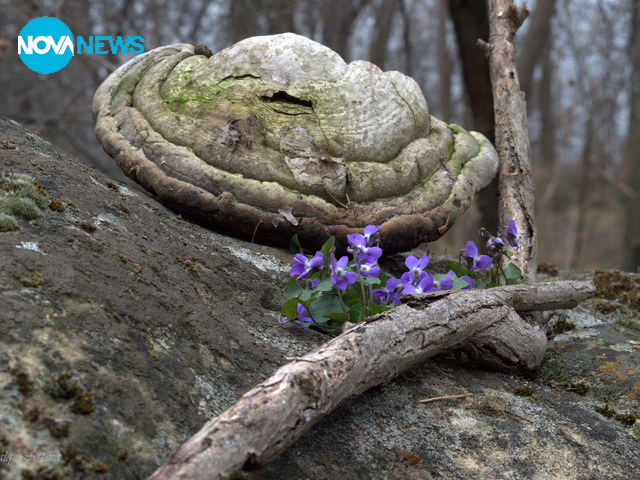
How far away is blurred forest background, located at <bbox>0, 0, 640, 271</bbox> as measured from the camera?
654 cm

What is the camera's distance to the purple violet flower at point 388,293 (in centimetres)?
229

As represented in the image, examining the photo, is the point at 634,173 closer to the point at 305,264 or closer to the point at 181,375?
the point at 305,264

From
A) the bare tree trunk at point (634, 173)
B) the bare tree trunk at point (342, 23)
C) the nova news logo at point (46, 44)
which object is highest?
the bare tree trunk at point (342, 23)

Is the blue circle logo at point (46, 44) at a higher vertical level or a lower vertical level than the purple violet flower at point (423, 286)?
higher

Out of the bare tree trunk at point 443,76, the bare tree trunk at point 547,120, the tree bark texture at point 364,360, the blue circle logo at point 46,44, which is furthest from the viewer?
the bare tree trunk at point 547,120

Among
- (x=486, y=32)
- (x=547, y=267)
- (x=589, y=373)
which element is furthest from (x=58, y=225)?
(x=486, y=32)

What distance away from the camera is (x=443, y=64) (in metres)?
10.1

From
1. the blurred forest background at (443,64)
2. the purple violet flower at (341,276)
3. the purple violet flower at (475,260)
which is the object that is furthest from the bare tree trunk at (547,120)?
the purple violet flower at (341,276)

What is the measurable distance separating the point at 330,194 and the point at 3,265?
5.55ft

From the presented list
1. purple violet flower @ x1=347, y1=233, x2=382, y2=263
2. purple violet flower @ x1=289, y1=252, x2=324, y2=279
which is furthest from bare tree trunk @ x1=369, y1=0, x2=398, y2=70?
purple violet flower @ x1=289, y1=252, x2=324, y2=279

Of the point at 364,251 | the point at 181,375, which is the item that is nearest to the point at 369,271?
the point at 364,251

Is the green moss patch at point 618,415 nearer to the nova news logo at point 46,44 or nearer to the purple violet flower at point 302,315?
the purple violet flower at point 302,315

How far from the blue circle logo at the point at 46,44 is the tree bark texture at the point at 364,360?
204 inches

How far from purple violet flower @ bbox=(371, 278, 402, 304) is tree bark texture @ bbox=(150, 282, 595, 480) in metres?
0.21
